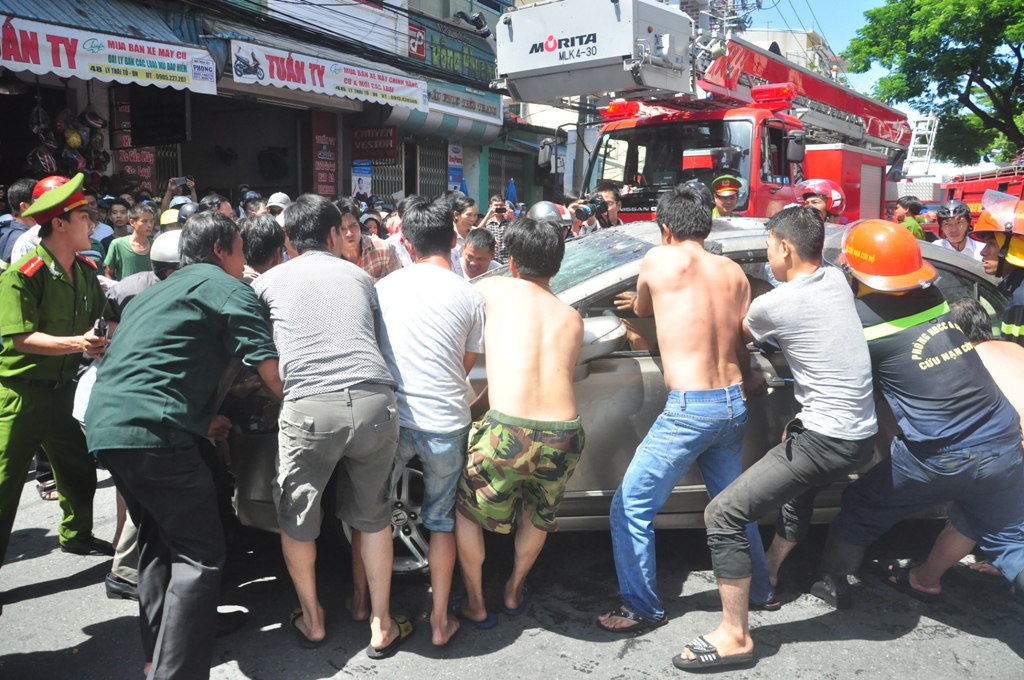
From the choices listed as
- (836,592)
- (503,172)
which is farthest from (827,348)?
(503,172)

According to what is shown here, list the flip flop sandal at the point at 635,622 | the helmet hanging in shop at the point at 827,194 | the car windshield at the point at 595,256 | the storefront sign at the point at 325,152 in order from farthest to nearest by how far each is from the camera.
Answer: the storefront sign at the point at 325,152 < the helmet hanging in shop at the point at 827,194 < the car windshield at the point at 595,256 < the flip flop sandal at the point at 635,622

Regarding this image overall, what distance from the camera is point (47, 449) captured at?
374 centimetres

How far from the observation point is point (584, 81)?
8.13 meters

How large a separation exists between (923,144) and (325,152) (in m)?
19.4

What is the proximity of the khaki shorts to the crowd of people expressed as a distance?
1 cm

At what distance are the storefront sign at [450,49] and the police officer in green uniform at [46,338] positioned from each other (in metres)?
11.5

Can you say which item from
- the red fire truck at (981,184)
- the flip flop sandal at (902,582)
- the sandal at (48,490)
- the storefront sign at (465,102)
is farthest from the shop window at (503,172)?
the flip flop sandal at (902,582)

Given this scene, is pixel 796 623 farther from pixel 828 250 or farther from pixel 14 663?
pixel 14 663

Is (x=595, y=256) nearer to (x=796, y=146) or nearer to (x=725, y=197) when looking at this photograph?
(x=725, y=197)

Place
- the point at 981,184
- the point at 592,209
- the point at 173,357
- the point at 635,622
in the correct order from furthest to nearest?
1. the point at 981,184
2. the point at 592,209
3. the point at 635,622
4. the point at 173,357

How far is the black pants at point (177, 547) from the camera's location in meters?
2.72

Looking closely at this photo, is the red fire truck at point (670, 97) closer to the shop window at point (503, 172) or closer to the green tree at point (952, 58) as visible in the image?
the shop window at point (503, 172)

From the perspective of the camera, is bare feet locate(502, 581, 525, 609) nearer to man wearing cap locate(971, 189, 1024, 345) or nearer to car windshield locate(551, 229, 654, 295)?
car windshield locate(551, 229, 654, 295)

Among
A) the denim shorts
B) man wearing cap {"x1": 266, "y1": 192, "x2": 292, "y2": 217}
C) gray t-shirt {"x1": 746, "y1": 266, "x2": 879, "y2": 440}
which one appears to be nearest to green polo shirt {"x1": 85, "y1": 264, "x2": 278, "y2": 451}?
the denim shorts
